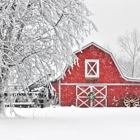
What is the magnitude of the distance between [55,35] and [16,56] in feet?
5.30

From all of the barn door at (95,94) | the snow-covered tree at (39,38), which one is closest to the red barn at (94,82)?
the barn door at (95,94)

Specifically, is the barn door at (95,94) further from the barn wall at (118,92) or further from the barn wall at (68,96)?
the barn wall at (118,92)

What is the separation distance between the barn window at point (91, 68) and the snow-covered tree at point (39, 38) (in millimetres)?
17683

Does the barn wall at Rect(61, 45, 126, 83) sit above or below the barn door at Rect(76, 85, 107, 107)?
above

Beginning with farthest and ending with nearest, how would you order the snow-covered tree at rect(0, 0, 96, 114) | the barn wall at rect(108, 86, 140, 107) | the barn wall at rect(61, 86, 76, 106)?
the barn wall at rect(108, 86, 140, 107), the barn wall at rect(61, 86, 76, 106), the snow-covered tree at rect(0, 0, 96, 114)

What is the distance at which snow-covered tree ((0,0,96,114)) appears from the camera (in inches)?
496

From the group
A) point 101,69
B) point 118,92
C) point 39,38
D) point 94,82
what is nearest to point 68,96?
point 94,82

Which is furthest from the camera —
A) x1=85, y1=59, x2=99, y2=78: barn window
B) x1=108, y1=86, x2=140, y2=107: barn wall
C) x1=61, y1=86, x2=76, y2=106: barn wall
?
x1=108, y1=86, x2=140, y2=107: barn wall

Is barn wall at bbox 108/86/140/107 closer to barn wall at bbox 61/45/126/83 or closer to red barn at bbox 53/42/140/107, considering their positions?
red barn at bbox 53/42/140/107

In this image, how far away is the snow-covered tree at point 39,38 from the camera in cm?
1259

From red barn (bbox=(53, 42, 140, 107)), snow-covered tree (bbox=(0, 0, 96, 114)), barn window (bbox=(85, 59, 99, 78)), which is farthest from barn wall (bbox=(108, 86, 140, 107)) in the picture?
snow-covered tree (bbox=(0, 0, 96, 114))

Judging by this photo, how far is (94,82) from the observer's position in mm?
31438

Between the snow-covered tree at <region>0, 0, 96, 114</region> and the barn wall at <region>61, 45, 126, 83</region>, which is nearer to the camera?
the snow-covered tree at <region>0, 0, 96, 114</region>

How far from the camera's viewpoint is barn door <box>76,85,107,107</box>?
103ft
